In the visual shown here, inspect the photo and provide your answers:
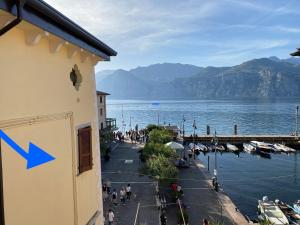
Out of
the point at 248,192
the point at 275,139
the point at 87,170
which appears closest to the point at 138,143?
the point at 248,192

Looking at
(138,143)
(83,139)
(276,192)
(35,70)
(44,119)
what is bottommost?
(276,192)

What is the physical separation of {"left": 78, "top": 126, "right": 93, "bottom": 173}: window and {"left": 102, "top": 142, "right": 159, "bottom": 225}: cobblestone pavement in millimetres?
15009

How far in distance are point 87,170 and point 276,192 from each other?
3678 cm

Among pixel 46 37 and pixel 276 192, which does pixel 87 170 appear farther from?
pixel 276 192

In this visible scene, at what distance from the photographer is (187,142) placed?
6925cm

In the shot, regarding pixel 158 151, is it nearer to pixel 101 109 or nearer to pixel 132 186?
pixel 132 186

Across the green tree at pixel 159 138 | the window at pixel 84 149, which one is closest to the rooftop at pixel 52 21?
the window at pixel 84 149

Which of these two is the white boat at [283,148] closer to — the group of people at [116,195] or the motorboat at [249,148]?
→ the motorboat at [249,148]

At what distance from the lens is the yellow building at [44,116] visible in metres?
4.43

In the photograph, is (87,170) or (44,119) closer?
(44,119)

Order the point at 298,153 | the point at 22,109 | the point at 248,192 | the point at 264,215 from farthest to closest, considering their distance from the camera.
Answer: the point at 298,153
the point at 248,192
the point at 264,215
the point at 22,109

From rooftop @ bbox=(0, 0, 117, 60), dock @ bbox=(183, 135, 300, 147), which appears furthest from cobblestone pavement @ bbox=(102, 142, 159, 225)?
dock @ bbox=(183, 135, 300, 147)

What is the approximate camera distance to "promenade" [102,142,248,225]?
23547 millimetres

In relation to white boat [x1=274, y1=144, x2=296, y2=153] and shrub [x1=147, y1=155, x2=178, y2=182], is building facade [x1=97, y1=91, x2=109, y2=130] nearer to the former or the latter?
shrub [x1=147, y1=155, x2=178, y2=182]
